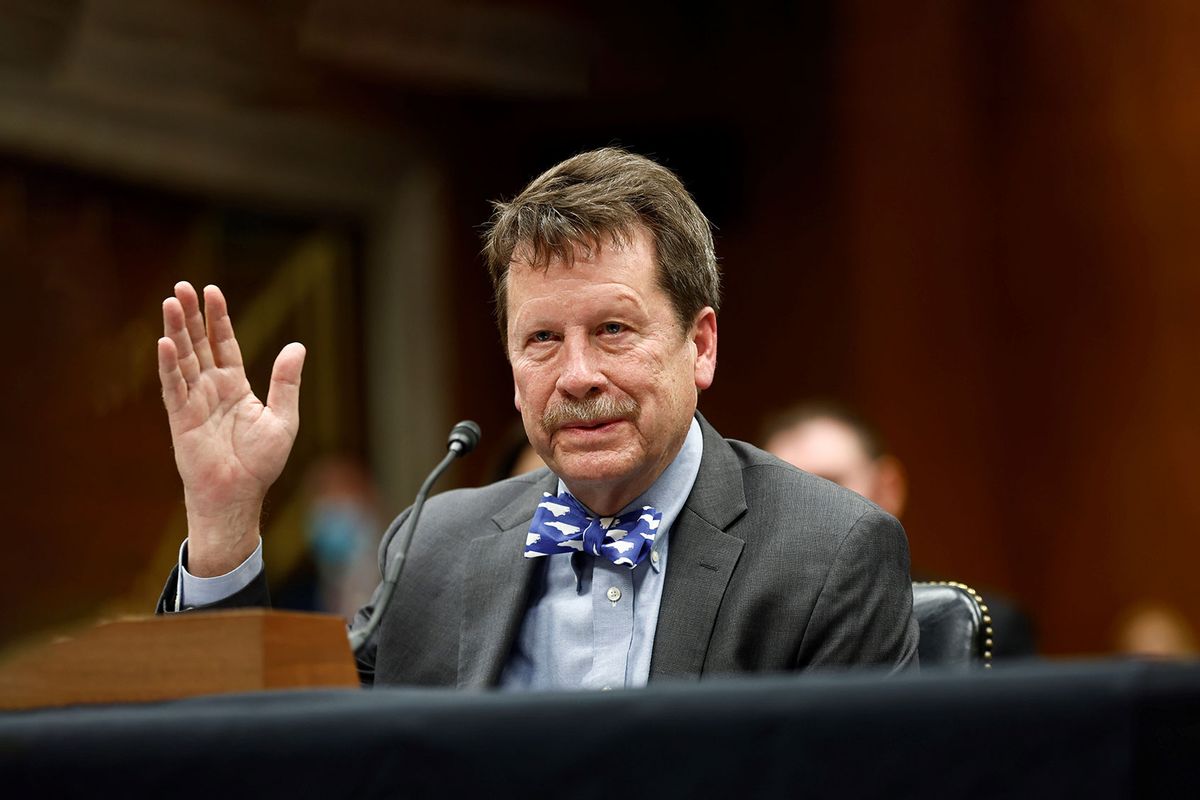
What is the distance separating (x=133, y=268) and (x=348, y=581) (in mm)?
1893

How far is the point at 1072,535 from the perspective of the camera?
606 centimetres

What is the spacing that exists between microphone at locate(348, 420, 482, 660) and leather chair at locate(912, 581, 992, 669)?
71 cm

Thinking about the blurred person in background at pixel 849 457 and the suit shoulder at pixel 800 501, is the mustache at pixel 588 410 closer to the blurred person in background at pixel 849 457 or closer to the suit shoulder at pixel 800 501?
the suit shoulder at pixel 800 501

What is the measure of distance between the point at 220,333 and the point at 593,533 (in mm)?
552

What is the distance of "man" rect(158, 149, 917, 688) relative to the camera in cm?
173

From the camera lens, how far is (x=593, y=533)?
186 centimetres

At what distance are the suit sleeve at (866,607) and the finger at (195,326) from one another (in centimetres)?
84

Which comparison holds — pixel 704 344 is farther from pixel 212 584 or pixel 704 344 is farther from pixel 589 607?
pixel 212 584

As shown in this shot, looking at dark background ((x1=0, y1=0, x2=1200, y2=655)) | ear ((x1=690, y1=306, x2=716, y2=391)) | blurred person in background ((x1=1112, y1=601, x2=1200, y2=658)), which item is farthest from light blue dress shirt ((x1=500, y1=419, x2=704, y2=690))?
dark background ((x1=0, y1=0, x2=1200, y2=655))

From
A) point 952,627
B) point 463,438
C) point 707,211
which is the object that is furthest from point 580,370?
point 707,211

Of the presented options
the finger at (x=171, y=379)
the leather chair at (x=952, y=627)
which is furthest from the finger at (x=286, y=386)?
the leather chair at (x=952, y=627)

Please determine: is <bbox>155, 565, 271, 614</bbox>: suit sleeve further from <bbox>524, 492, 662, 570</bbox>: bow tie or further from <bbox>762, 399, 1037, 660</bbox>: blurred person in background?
<bbox>762, 399, 1037, 660</bbox>: blurred person in background

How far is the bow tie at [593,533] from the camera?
1.82 m

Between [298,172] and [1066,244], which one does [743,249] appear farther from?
[298,172]
